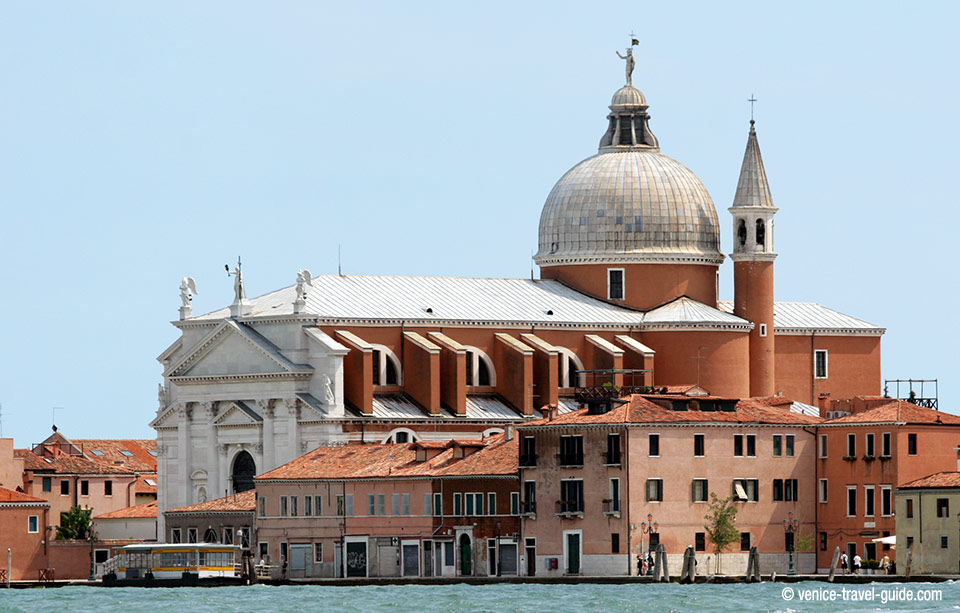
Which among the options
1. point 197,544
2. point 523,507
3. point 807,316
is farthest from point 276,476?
point 807,316

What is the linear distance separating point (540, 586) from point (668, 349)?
71.1 feet

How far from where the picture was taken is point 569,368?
326ft

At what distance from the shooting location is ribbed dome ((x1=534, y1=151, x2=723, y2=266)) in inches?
4026

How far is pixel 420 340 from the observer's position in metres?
95.6

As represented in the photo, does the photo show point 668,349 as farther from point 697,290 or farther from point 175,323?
point 175,323

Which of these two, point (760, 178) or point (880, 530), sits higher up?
point (760, 178)

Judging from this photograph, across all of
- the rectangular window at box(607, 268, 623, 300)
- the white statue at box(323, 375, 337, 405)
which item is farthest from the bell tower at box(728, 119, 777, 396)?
the white statue at box(323, 375, 337, 405)

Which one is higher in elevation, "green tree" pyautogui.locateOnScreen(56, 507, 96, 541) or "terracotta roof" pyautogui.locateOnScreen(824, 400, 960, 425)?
"terracotta roof" pyautogui.locateOnScreen(824, 400, 960, 425)

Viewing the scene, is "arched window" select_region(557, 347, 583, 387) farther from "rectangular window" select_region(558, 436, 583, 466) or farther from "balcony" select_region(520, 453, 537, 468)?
"rectangular window" select_region(558, 436, 583, 466)

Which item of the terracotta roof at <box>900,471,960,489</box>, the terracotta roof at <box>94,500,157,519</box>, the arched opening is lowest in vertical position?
the terracotta roof at <box>94,500,157,519</box>

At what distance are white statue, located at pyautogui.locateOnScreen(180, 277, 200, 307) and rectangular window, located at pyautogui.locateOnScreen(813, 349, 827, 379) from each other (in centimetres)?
2136

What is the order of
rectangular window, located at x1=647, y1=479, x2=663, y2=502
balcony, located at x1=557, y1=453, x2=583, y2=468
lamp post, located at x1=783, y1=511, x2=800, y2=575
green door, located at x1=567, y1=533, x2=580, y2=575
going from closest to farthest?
rectangular window, located at x1=647, y1=479, x2=663, y2=502 < green door, located at x1=567, y1=533, x2=580, y2=575 < balcony, located at x1=557, y1=453, x2=583, y2=468 < lamp post, located at x1=783, y1=511, x2=800, y2=575

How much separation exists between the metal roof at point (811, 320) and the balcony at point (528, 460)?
2126 cm

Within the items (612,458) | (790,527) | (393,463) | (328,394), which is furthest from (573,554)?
(328,394)
